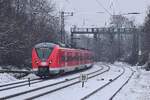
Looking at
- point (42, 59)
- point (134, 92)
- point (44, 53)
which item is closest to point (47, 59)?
point (42, 59)

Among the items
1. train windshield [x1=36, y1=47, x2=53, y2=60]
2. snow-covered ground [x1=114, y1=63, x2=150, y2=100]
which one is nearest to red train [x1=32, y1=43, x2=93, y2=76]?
train windshield [x1=36, y1=47, x2=53, y2=60]

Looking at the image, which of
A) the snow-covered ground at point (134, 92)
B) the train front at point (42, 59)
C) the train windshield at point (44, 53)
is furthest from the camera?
the train windshield at point (44, 53)

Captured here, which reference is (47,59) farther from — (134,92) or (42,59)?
(134,92)

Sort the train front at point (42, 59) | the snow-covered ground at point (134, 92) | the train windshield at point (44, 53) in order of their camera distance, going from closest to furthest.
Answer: the snow-covered ground at point (134, 92) < the train front at point (42, 59) < the train windshield at point (44, 53)

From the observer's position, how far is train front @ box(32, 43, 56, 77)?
115 feet

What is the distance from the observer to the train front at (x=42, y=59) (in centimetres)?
3519

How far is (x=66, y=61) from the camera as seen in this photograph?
39688mm

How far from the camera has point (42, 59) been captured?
35.5 meters

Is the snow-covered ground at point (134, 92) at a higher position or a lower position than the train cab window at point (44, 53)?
lower

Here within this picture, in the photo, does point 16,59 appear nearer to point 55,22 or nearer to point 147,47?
point 55,22

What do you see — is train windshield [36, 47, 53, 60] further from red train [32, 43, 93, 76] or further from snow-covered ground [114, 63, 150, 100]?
snow-covered ground [114, 63, 150, 100]

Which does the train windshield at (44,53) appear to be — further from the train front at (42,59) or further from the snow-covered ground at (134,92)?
the snow-covered ground at (134,92)

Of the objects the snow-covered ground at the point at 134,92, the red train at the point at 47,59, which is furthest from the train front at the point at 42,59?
the snow-covered ground at the point at 134,92

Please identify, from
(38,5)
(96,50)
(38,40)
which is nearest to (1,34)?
(38,40)
